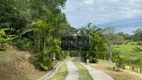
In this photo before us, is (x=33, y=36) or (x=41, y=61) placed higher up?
(x=33, y=36)

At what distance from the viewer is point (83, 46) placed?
906 inches

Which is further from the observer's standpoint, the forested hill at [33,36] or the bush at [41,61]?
the bush at [41,61]

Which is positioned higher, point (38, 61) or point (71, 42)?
point (71, 42)

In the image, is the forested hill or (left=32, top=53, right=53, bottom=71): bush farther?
(left=32, top=53, right=53, bottom=71): bush

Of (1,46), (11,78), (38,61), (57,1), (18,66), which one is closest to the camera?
(11,78)

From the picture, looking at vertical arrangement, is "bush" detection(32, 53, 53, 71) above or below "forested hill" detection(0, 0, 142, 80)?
below

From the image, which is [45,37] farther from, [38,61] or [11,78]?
[11,78]

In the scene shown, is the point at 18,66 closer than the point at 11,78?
No

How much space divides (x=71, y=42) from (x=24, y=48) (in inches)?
195

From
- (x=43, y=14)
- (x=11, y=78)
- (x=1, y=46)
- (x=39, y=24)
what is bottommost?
(x=11, y=78)

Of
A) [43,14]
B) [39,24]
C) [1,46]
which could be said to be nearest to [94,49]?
[43,14]

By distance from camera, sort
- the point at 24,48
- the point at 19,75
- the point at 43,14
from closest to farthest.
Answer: the point at 19,75, the point at 24,48, the point at 43,14

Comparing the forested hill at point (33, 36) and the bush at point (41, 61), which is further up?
the forested hill at point (33, 36)

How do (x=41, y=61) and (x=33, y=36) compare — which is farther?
(x=33, y=36)
